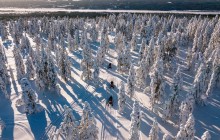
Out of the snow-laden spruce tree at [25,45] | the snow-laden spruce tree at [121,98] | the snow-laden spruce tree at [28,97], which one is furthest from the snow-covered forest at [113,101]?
the snow-laden spruce tree at [25,45]

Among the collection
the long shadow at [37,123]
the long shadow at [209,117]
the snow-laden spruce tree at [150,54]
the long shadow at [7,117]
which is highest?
the snow-laden spruce tree at [150,54]

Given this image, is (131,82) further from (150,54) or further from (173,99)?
(150,54)

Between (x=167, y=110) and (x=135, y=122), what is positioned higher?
(x=135, y=122)

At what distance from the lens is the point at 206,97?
137ft

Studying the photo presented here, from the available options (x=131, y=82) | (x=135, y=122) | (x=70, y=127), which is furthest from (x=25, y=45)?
(x=135, y=122)

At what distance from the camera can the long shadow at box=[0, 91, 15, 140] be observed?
33.0 meters

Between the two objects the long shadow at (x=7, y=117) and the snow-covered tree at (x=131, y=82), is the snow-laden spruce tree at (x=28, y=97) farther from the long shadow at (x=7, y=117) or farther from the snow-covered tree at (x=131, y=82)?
the snow-covered tree at (x=131, y=82)

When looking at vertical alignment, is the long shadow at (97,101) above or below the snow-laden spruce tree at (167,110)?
below

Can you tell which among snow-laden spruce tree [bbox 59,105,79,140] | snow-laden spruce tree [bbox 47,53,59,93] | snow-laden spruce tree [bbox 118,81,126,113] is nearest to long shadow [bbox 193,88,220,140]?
snow-laden spruce tree [bbox 118,81,126,113]

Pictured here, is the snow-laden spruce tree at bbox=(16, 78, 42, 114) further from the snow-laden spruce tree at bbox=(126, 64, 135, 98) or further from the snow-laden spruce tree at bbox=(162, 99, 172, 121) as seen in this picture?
the snow-laden spruce tree at bbox=(162, 99, 172, 121)

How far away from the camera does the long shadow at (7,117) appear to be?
32969 mm

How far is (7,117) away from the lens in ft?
122

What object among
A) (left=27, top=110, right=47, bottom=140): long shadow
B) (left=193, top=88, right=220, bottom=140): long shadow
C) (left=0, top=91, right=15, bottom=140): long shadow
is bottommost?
(left=0, top=91, right=15, bottom=140): long shadow

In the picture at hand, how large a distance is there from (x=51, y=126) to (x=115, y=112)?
1118 centimetres
